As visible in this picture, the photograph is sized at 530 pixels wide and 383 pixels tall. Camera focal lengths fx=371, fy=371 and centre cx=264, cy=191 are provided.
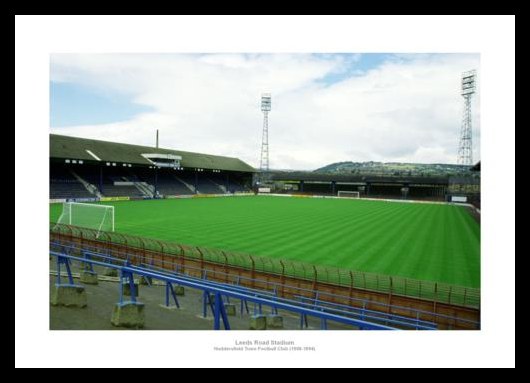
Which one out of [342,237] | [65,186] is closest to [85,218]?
[342,237]

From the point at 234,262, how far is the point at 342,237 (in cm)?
1187

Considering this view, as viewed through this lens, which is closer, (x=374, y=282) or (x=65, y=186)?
(x=374, y=282)

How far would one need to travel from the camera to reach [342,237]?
90.2ft

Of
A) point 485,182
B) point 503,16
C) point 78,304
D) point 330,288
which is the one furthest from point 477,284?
point 78,304

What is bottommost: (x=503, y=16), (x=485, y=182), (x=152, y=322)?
(x=152, y=322)

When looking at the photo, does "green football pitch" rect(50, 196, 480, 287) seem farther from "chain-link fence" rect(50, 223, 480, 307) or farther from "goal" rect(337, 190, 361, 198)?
"goal" rect(337, 190, 361, 198)

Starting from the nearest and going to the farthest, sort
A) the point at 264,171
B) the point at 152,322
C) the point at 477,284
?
the point at 152,322
the point at 477,284
the point at 264,171

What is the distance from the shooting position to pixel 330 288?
14.2 metres

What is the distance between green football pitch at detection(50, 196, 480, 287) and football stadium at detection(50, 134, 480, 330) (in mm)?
113

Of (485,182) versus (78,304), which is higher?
(485,182)

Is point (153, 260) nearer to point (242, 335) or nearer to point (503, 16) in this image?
point (242, 335)

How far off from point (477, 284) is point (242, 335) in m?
15.1

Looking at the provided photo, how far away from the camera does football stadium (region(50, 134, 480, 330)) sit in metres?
8.19

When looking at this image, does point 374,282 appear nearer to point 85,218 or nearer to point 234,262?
point 234,262
